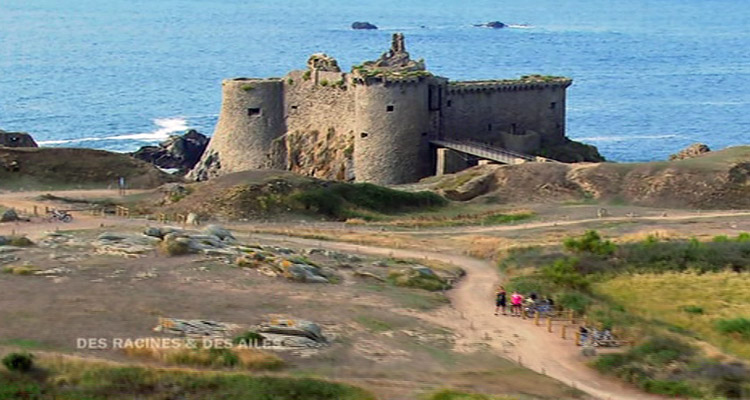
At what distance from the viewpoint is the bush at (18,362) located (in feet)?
91.0

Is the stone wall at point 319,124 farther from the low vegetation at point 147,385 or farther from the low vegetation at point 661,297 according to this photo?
the low vegetation at point 147,385

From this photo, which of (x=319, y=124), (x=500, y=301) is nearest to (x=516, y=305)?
(x=500, y=301)

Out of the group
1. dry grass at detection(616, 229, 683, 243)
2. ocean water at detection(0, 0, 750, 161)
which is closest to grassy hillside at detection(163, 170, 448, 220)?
dry grass at detection(616, 229, 683, 243)

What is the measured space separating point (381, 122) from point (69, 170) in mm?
20062

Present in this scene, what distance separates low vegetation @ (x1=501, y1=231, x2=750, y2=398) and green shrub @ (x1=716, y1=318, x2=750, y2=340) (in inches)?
1.2

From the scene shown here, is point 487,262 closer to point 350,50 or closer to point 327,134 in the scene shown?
point 327,134

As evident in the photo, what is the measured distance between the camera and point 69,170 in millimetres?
69750

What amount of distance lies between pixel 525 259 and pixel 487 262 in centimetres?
245

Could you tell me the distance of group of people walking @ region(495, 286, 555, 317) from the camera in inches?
1561

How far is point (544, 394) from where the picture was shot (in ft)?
99.3

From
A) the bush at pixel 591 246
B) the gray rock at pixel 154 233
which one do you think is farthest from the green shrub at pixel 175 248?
the bush at pixel 591 246

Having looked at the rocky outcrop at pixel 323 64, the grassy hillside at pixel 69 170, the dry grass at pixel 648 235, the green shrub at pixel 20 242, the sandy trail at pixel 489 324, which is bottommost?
the sandy trail at pixel 489 324

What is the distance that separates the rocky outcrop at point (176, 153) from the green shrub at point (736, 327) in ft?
209

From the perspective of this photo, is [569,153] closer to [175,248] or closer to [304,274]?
[304,274]
